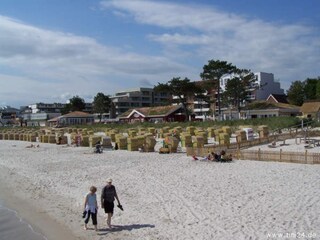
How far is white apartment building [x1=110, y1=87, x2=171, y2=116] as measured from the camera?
140625 millimetres

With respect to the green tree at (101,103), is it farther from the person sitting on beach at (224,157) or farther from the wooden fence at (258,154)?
the person sitting on beach at (224,157)

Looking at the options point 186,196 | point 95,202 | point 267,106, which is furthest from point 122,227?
point 267,106

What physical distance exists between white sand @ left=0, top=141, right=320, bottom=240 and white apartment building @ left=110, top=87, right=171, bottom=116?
114 m

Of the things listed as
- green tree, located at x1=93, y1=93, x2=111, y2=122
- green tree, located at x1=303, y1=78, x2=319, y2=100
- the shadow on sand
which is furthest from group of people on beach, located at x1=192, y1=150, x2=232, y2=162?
green tree, located at x1=93, y1=93, x2=111, y2=122

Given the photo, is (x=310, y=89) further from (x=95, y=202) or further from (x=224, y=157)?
(x=95, y=202)

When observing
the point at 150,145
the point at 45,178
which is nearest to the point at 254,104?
the point at 150,145

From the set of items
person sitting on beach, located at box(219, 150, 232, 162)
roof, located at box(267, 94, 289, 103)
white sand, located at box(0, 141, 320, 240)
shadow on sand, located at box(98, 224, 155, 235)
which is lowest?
shadow on sand, located at box(98, 224, 155, 235)

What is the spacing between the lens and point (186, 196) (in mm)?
15711

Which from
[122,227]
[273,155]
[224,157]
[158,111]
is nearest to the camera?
[122,227]

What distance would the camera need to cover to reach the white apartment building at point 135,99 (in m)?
141

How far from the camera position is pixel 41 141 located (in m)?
55.7

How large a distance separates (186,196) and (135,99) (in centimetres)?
13162

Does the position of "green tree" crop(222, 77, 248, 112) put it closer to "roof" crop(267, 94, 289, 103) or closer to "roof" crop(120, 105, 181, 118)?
"roof" crop(267, 94, 289, 103)

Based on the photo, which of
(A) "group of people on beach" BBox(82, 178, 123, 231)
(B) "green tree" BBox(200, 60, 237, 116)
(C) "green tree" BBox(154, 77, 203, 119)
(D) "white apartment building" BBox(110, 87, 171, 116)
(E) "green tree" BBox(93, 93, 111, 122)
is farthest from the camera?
(D) "white apartment building" BBox(110, 87, 171, 116)
